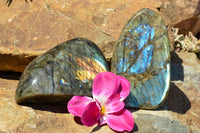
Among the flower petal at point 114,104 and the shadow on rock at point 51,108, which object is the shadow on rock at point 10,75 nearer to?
the shadow on rock at point 51,108

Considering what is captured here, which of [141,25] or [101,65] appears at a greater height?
[141,25]

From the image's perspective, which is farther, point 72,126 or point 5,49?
point 5,49

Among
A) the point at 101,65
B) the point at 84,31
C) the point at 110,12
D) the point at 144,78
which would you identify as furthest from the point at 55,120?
the point at 110,12

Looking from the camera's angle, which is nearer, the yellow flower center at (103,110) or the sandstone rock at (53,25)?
the yellow flower center at (103,110)

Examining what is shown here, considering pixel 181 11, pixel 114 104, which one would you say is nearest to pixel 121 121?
pixel 114 104

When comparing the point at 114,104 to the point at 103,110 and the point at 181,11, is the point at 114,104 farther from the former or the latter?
the point at 181,11

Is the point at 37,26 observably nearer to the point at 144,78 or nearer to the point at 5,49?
the point at 5,49

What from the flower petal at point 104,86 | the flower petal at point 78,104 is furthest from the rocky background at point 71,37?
the flower petal at point 104,86

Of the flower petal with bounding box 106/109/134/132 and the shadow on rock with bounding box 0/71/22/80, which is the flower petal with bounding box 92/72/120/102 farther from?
the shadow on rock with bounding box 0/71/22/80
